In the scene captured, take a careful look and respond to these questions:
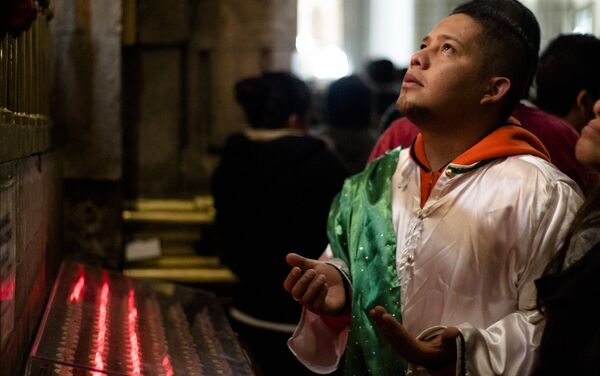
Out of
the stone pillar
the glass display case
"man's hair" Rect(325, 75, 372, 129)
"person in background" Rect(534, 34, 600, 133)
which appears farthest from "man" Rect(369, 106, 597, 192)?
"man's hair" Rect(325, 75, 372, 129)

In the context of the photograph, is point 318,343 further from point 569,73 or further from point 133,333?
point 569,73

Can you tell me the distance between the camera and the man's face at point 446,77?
7.91 ft

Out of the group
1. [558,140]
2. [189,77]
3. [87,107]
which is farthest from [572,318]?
[189,77]

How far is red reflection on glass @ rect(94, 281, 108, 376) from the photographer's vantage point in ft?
7.34

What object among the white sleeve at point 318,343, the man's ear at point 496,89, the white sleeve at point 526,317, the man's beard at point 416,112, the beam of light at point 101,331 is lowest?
the white sleeve at point 318,343

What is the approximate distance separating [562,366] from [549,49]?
6.19 ft

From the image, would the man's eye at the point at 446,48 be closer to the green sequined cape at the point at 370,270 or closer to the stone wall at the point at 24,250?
the green sequined cape at the point at 370,270

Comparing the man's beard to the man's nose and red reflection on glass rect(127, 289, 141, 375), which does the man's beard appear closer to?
the man's nose

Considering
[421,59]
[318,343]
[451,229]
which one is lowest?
[318,343]

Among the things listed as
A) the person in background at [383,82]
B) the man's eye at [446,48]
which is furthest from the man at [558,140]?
the person in background at [383,82]

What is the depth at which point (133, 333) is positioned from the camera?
103 inches

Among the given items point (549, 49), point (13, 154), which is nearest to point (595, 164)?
point (13, 154)

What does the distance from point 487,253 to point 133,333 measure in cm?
93

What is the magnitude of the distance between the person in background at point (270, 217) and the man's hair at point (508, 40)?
4.91 feet
